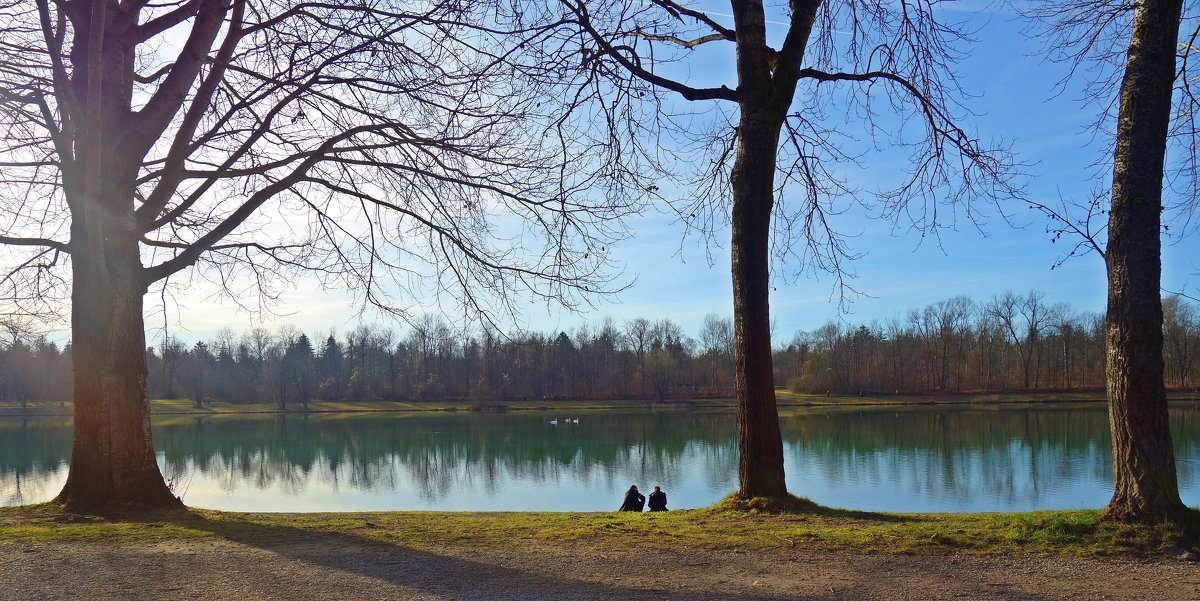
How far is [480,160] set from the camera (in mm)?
8938

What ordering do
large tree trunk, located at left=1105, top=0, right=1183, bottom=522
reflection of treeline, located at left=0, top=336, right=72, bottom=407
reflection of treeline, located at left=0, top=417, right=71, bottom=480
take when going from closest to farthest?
Result: large tree trunk, located at left=1105, top=0, right=1183, bottom=522, reflection of treeline, located at left=0, top=417, right=71, bottom=480, reflection of treeline, located at left=0, top=336, right=72, bottom=407

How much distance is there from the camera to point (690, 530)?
6.07 m

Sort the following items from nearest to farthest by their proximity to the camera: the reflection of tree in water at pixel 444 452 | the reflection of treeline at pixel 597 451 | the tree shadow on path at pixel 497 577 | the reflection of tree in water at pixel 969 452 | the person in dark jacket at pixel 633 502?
the tree shadow on path at pixel 497 577, the person in dark jacket at pixel 633 502, the reflection of tree in water at pixel 969 452, the reflection of treeline at pixel 597 451, the reflection of tree in water at pixel 444 452

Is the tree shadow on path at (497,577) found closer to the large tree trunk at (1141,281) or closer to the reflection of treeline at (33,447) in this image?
the large tree trunk at (1141,281)

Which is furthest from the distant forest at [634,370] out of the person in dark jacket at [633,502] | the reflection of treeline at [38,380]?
the person in dark jacket at [633,502]

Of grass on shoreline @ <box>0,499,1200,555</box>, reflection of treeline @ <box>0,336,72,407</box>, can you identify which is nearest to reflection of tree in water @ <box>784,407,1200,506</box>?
grass on shoreline @ <box>0,499,1200,555</box>

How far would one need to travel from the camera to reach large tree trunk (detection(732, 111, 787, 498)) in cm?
716

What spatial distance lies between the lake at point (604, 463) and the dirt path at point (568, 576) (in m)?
7.72

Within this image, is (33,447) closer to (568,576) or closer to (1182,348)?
(568,576)

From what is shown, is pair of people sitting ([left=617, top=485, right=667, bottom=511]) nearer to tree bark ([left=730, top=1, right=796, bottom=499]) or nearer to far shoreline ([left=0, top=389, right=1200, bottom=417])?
tree bark ([left=730, top=1, right=796, bottom=499])

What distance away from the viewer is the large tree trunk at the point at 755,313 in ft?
23.5

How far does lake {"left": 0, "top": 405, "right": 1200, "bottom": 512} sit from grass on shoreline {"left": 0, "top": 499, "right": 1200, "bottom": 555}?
5799mm

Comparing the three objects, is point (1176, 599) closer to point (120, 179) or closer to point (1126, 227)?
point (1126, 227)

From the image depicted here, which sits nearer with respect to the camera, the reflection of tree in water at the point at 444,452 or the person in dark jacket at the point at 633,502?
the person in dark jacket at the point at 633,502
